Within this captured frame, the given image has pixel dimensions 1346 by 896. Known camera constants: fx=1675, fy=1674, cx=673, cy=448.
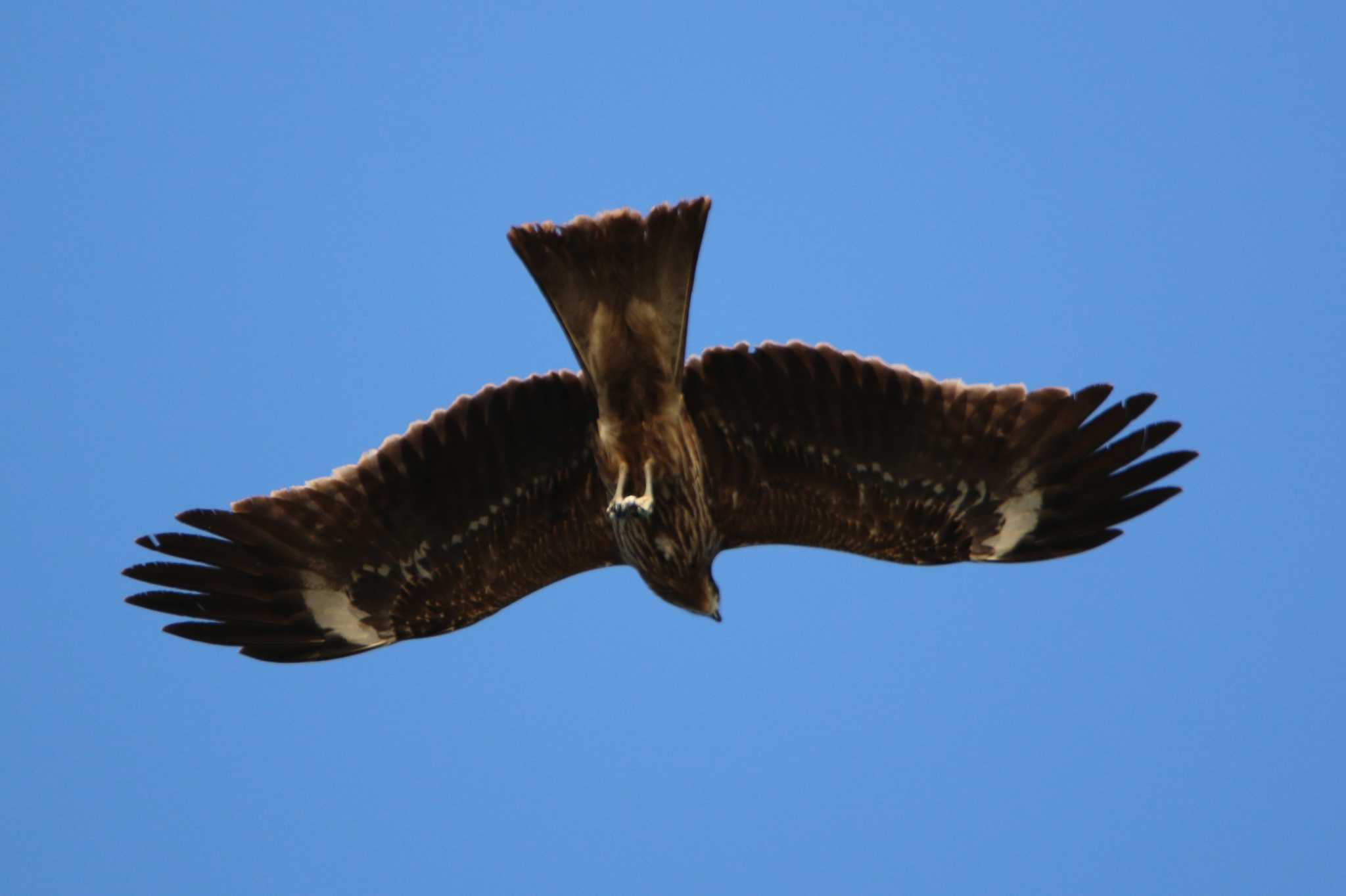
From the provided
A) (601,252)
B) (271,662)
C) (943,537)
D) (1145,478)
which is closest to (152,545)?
(271,662)

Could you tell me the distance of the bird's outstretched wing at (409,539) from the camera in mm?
7773

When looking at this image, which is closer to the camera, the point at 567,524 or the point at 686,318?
the point at 686,318

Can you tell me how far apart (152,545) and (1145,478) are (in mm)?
4528

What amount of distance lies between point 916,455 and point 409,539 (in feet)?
7.94

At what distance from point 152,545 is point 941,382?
366 centimetres

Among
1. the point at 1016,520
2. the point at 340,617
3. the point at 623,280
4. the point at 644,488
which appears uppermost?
the point at 623,280

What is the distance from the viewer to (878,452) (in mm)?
7711

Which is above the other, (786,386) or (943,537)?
(786,386)

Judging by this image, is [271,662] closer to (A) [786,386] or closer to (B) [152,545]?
(B) [152,545]

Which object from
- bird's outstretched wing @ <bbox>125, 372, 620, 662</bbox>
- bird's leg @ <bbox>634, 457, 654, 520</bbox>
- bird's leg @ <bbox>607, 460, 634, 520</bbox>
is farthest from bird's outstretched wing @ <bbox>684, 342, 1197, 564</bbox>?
bird's outstretched wing @ <bbox>125, 372, 620, 662</bbox>

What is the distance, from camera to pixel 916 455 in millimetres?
7707


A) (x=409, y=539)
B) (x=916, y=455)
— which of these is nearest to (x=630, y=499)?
(x=409, y=539)

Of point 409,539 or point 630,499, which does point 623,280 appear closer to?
point 630,499

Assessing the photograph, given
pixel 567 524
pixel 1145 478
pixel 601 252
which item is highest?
pixel 601 252
